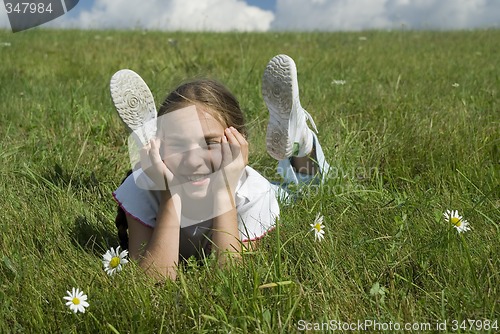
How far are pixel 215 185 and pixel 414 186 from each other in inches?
42.8

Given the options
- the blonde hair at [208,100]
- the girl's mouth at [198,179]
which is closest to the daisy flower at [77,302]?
the girl's mouth at [198,179]

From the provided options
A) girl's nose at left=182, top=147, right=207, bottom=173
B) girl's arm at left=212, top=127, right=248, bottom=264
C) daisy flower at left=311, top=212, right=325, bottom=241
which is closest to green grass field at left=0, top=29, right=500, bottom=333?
daisy flower at left=311, top=212, right=325, bottom=241

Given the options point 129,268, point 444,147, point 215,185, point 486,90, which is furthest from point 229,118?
point 486,90

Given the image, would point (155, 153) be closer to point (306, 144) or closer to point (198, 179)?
point (198, 179)

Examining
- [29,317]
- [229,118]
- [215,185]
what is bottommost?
[29,317]

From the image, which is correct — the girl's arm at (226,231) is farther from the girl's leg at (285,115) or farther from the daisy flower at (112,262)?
the girl's leg at (285,115)

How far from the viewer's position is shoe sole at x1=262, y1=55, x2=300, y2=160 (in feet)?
8.65

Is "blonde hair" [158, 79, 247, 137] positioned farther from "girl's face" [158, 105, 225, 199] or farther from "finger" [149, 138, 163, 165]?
"finger" [149, 138, 163, 165]

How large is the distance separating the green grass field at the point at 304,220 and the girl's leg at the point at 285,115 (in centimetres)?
20

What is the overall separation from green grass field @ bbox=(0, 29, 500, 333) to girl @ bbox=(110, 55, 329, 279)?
122 millimetres

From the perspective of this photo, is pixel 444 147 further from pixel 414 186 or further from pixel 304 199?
pixel 304 199

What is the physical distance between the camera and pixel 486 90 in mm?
4438

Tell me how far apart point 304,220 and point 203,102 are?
0.59 metres

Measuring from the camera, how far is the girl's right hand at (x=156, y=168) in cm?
216
